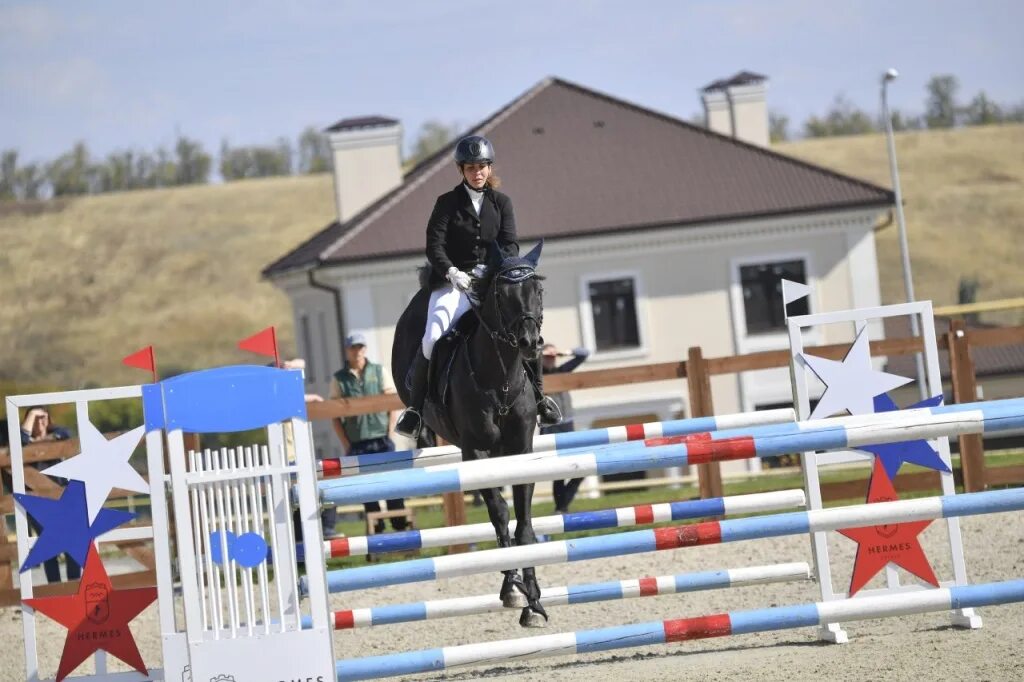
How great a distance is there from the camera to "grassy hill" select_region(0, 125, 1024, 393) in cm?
7494

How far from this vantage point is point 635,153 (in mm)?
33719

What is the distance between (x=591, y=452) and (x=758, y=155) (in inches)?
1156

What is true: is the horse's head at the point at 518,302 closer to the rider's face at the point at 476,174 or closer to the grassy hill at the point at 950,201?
the rider's face at the point at 476,174

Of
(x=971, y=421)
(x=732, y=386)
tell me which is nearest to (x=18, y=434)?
(x=971, y=421)

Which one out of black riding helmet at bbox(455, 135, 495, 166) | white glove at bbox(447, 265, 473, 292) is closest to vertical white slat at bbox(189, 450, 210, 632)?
white glove at bbox(447, 265, 473, 292)

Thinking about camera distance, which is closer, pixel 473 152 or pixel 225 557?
pixel 225 557

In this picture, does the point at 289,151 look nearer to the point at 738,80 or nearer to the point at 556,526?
the point at 738,80

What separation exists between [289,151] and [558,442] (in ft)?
340

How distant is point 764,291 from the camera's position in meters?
32.2

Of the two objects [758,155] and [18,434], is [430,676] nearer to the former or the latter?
[18,434]

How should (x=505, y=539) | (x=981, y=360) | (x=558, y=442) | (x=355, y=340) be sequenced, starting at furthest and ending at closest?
(x=981, y=360) → (x=355, y=340) → (x=558, y=442) → (x=505, y=539)

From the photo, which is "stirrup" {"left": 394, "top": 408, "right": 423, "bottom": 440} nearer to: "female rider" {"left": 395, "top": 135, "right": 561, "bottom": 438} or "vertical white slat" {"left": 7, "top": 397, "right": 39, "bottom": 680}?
"female rider" {"left": 395, "top": 135, "right": 561, "bottom": 438}

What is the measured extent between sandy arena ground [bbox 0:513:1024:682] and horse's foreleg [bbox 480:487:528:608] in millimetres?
368

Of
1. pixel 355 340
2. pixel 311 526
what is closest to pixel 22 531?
pixel 311 526
